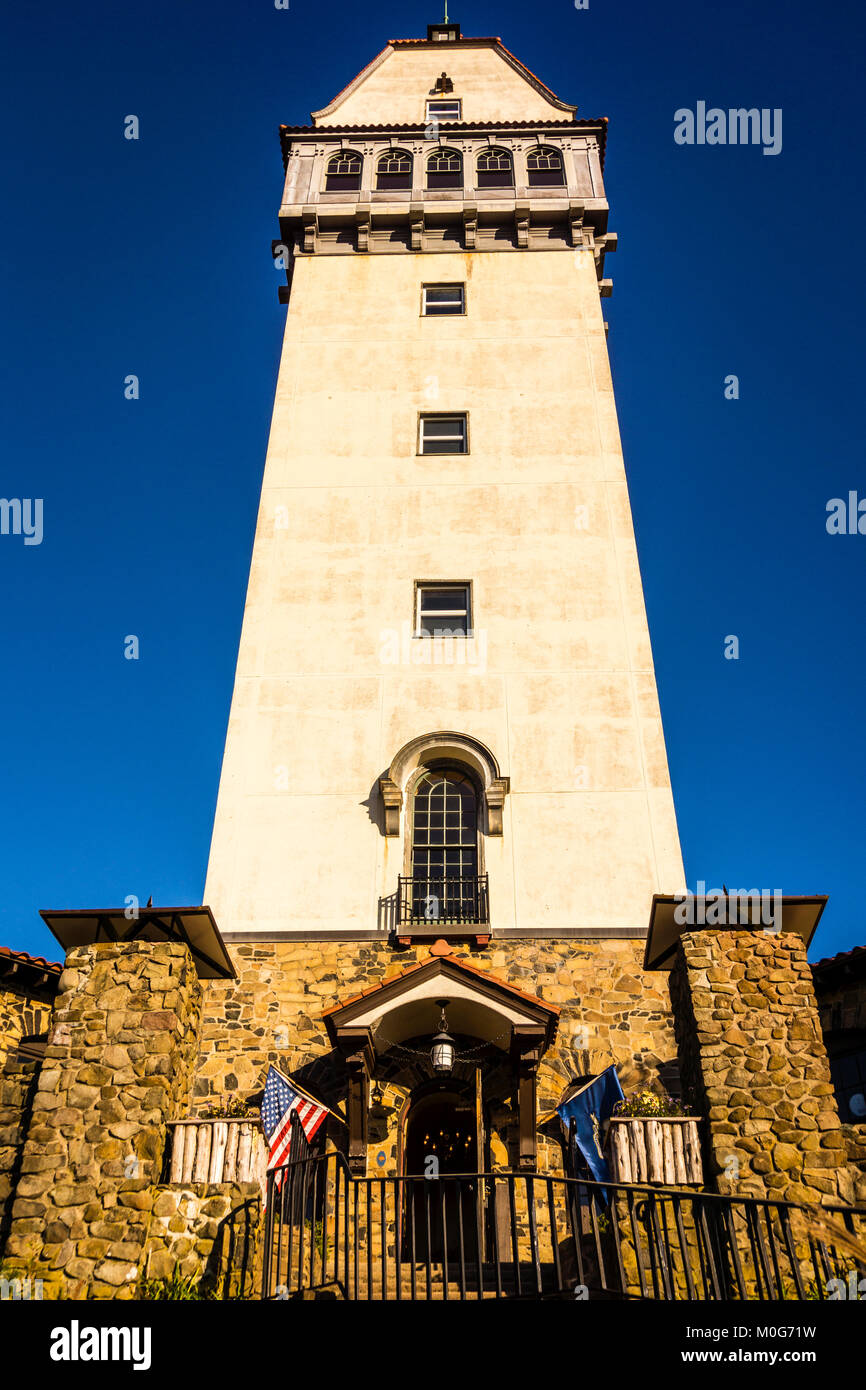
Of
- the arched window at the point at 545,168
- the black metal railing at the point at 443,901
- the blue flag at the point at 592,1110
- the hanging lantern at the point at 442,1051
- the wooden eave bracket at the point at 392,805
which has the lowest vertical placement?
the blue flag at the point at 592,1110

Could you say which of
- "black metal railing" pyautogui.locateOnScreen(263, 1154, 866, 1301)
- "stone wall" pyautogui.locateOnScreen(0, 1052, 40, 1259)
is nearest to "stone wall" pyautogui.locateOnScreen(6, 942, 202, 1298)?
"stone wall" pyautogui.locateOnScreen(0, 1052, 40, 1259)

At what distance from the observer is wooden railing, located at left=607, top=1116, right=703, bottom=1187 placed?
528 inches

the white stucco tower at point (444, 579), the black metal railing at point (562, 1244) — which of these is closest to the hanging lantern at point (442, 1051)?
the black metal railing at point (562, 1244)

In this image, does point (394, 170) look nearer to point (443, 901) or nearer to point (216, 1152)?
point (443, 901)

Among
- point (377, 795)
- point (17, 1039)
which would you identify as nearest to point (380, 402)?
Answer: point (377, 795)

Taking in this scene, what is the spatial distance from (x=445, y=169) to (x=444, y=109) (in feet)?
11.1

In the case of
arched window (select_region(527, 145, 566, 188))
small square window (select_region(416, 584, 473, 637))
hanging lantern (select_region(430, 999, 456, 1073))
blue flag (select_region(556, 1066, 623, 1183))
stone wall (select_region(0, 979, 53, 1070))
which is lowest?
blue flag (select_region(556, 1066, 623, 1183))

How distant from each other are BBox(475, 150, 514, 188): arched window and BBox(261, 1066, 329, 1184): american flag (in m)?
24.8

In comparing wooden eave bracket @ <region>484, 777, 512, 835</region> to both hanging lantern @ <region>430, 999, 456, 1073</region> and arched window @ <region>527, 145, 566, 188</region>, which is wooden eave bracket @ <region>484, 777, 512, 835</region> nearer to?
hanging lantern @ <region>430, 999, 456, 1073</region>

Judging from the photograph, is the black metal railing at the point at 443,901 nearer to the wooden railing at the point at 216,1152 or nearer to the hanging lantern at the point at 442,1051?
the hanging lantern at the point at 442,1051

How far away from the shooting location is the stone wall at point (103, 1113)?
1266 centimetres

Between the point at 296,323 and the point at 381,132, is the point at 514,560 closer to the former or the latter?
the point at 296,323

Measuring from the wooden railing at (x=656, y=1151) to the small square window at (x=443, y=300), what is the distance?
66.2ft

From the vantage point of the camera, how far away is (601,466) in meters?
24.0
